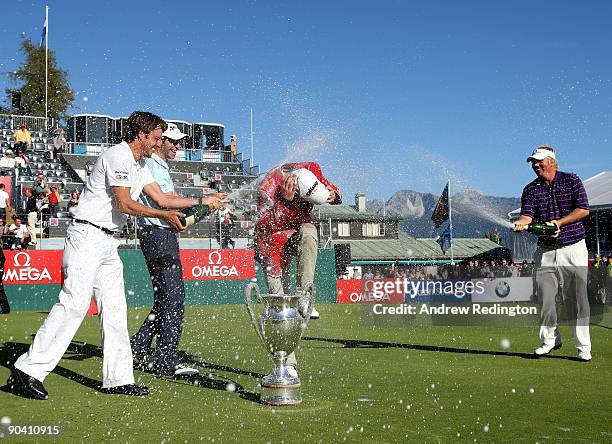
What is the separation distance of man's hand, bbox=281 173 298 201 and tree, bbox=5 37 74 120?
52453 mm

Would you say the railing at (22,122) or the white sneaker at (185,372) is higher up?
the railing at (22,122)

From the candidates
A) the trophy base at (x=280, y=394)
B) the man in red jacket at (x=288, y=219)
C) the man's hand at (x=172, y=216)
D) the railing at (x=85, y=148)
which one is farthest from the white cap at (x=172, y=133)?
the railing at (x=85, y=148)

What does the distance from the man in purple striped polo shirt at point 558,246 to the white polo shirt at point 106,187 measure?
411 centimetres

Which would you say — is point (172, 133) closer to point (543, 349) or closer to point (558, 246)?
point (558, 246)

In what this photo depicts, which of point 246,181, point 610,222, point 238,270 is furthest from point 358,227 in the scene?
point 238,270

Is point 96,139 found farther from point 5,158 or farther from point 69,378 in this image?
point 69,378

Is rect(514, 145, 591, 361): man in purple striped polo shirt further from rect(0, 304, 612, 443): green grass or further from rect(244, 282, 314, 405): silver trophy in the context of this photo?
rect(244, 282, 314, 405): silver trophy

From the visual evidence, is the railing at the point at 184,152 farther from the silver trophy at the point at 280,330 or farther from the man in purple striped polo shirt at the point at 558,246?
the silver trophy at the point at 280,330

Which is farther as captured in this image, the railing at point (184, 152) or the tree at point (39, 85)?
the tree at point (39, 85)

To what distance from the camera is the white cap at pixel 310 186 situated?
18.9ft

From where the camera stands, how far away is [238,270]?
2022 centimetres

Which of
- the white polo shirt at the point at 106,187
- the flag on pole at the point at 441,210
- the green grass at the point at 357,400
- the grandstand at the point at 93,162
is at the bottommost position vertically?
the green grass at the point at 357,400

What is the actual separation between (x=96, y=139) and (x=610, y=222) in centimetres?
2736

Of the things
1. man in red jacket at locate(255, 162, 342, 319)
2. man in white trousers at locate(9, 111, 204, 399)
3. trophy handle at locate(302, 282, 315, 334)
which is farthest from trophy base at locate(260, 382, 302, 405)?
man in red jacket at locate(255, 162, 342, 319)
